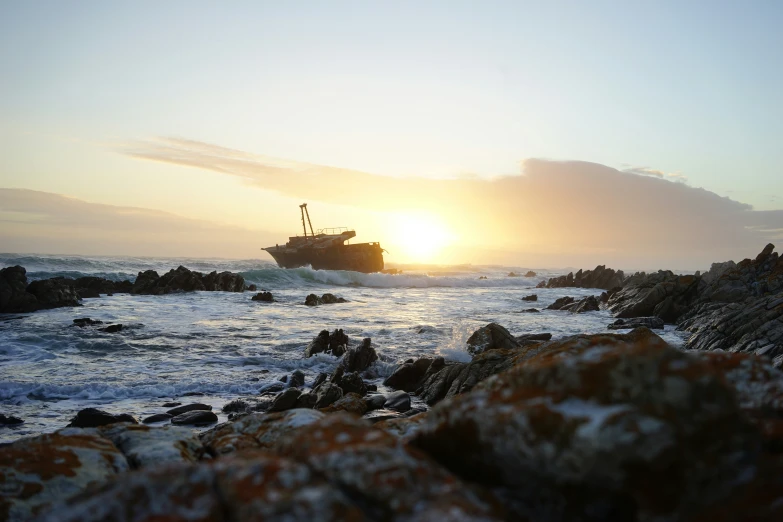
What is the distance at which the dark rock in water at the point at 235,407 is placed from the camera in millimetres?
11625

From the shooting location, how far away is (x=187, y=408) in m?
11.5

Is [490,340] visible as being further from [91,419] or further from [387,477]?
[387,477]

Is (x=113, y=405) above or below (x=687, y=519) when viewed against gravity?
below

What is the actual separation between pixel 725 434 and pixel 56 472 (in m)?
4.59

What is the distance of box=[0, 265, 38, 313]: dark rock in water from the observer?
2733 cm

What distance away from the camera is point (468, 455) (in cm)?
291

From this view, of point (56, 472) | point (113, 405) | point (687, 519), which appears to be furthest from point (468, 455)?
point (113, 405)

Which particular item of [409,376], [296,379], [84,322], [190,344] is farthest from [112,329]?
[409,376]

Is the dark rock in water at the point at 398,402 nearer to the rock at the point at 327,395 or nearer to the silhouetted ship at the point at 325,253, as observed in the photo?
the rock at the point at 327,395

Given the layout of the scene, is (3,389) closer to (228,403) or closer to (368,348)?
(228,403)

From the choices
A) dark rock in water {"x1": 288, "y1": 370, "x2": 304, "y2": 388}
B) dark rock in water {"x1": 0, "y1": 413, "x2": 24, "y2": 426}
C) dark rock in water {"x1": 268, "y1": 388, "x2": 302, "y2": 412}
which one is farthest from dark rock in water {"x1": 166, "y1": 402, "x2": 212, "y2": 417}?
dark rock in water {"x1": 288, "y1": 370, "x2": 304, "y2": 388}

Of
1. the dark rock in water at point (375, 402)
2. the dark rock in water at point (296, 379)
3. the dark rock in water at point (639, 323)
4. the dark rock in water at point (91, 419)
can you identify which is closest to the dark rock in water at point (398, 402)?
the dark rock in water at point (375, 402)

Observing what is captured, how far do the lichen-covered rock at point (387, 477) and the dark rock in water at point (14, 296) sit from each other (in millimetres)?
31624

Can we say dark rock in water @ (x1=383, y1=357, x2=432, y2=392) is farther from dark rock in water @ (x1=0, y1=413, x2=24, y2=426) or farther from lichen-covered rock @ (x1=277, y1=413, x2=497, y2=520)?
lichen-covered rock @ (x1=277, y1=413, x2=497, y2=520)
